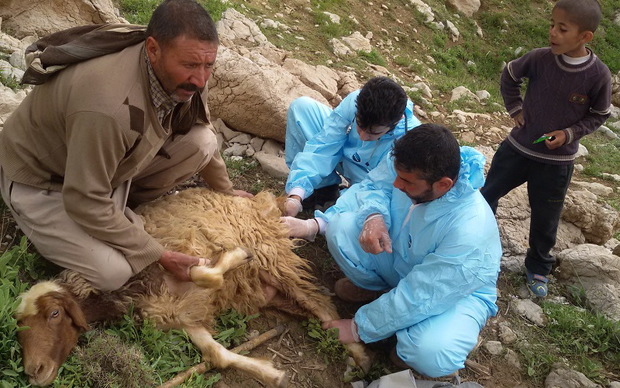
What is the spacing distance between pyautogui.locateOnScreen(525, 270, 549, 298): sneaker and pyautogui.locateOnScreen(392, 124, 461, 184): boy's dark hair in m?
2.07

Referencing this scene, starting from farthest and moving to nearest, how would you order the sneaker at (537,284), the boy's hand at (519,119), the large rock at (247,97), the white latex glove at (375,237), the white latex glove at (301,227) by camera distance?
1. the large rock at (247,97)
2. the sneaker at (537,284)
3. the boy's hand at (519,119)
4. the white latex glove at (301,227)
5. the white latex glove at (375,237)

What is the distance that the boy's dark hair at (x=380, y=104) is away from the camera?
13.0 ft

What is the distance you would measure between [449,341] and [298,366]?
40.0 inches

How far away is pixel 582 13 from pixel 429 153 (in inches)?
76.4

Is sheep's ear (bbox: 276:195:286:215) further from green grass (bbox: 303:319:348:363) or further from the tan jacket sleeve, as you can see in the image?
the tan jacket sleeve

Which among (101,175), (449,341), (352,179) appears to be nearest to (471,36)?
(352,179)

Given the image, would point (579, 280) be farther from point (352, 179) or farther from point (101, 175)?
point (101, 175)

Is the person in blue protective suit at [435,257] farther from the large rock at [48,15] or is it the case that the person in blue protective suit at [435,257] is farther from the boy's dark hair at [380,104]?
the large rock at [48,15]

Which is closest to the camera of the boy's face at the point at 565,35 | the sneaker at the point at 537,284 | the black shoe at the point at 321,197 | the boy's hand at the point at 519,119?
the boy's face at the point at 565,35

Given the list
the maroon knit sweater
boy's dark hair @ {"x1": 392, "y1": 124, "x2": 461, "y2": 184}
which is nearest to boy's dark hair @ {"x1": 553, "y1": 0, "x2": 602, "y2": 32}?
the maroon knit sweater

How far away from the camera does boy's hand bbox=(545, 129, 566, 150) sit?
13.3ft

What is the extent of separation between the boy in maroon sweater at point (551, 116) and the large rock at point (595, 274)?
0.31 meters

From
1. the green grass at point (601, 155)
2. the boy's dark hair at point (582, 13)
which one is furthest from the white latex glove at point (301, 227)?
the green grass at point (601, 155)

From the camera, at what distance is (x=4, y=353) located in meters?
2.70
